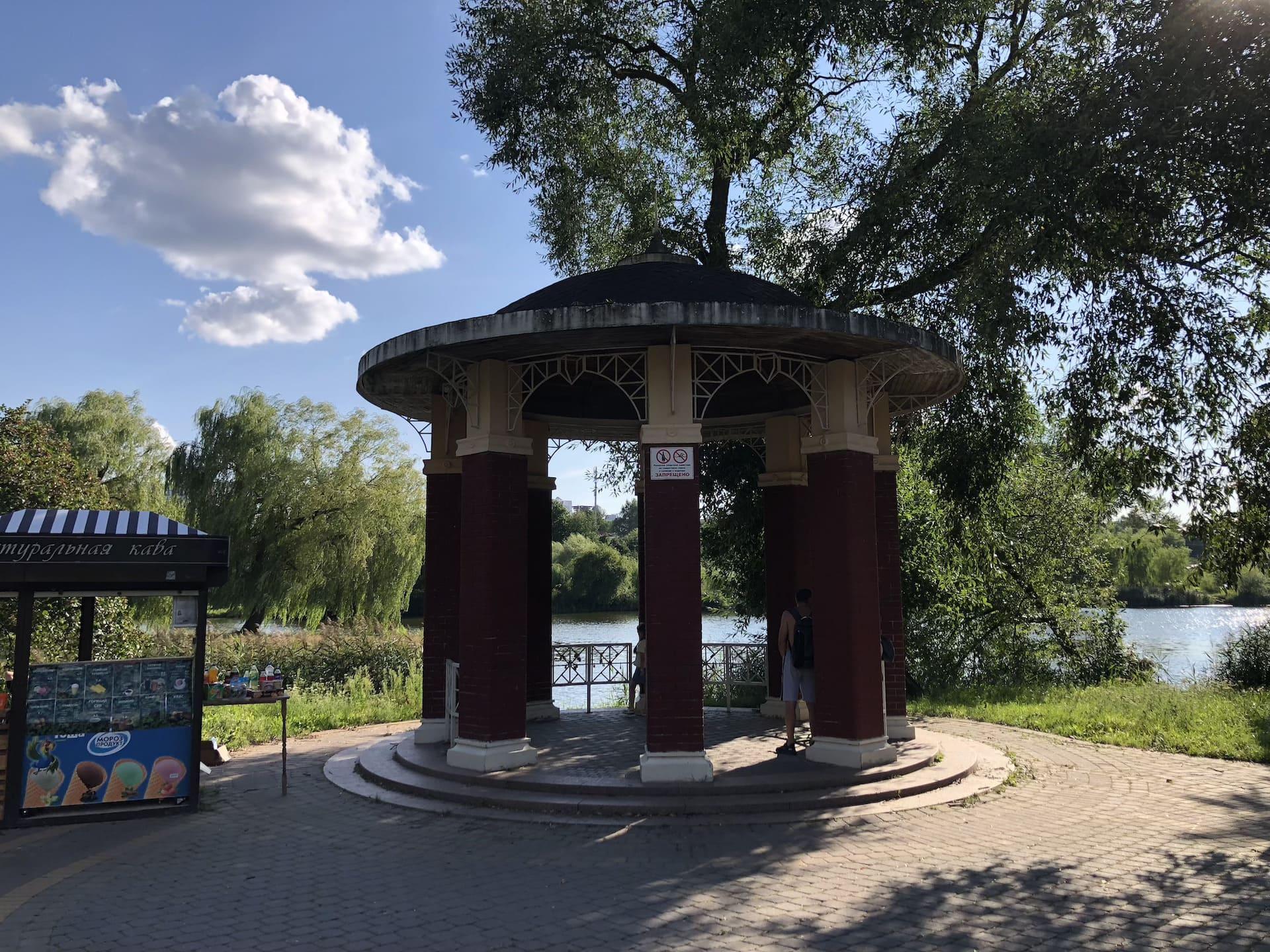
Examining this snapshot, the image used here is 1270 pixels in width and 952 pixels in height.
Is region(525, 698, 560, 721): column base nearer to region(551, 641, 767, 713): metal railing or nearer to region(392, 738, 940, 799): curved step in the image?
region(551, 641, 767, 713): metal railing

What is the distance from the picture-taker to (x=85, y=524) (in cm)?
758

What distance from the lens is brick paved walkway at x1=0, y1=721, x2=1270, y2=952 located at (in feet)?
15.8

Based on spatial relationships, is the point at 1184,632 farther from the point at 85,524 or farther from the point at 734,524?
the point at 85,524

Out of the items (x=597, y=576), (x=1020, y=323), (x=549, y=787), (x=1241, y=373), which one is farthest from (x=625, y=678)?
(x=597, y=576)

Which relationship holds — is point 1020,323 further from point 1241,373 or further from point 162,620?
point 162,620

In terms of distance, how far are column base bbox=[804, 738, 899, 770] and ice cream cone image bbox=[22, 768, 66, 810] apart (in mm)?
6766

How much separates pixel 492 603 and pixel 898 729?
4.83 metres

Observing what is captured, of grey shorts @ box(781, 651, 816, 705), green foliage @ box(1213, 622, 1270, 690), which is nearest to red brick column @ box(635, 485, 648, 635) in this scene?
grey shorts @ box(781, 651, 816, 705)

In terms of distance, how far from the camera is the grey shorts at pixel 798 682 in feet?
28.9

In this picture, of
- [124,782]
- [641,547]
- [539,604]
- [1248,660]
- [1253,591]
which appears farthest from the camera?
[1253,591]

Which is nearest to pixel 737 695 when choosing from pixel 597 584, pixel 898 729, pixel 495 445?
pixel 898 729

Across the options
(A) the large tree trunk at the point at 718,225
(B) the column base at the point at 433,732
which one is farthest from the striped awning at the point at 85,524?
(A) the large tree trunk at the point at 718,225

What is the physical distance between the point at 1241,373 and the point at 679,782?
6854mm

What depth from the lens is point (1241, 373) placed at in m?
8.72
